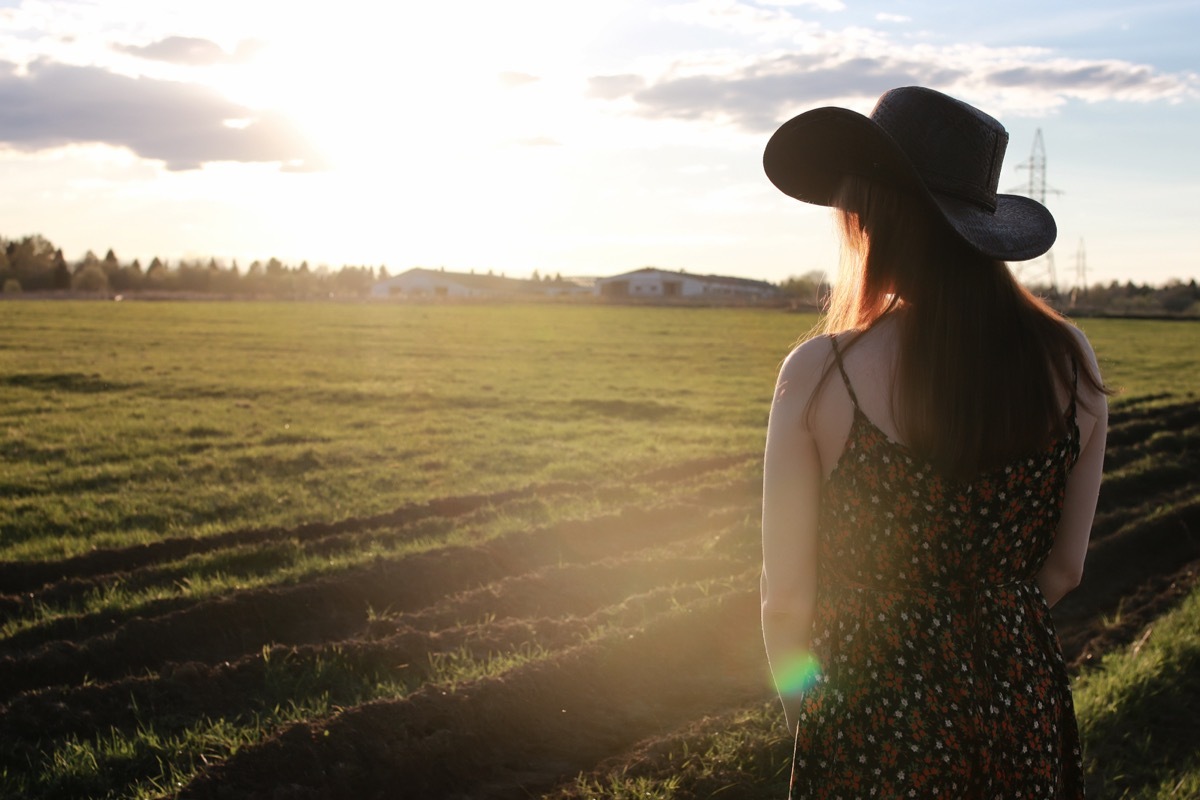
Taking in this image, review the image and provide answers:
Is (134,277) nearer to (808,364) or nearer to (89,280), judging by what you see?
(89,280)

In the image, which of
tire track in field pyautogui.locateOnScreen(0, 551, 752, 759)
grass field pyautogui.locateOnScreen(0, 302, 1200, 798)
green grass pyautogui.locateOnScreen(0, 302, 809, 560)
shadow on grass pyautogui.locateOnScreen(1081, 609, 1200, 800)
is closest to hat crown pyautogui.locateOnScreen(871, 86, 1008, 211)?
A: grass field pyautogui.locateOnScreen(0, 302, 1200, 798)

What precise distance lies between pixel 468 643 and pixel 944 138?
16.0ft

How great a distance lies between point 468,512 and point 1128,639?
20.1 feet

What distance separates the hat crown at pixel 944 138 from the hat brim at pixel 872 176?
4 cm

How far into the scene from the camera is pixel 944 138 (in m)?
2.12

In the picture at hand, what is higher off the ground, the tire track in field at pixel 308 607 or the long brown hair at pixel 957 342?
the long brown hair at pixel 957 342

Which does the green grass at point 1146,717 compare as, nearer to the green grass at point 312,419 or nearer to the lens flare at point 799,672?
the lens flare at point 799,672

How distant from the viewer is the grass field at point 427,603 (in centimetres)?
477

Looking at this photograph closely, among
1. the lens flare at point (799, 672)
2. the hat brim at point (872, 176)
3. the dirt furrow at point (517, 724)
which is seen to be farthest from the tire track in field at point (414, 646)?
the hat brim at point (872, 176)

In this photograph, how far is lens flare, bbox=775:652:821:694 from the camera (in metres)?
2.19

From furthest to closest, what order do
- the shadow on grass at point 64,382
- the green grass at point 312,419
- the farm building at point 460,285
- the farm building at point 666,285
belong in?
the farm building at point 460,285, the farm building at point 666,285, the shadow on grass at point 64,382, the green grass at point 312,419

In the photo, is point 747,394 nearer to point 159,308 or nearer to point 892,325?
point 892,325

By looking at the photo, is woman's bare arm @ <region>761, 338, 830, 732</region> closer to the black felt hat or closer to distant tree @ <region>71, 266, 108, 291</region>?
the black felt hat

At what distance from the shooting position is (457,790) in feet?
15.1
